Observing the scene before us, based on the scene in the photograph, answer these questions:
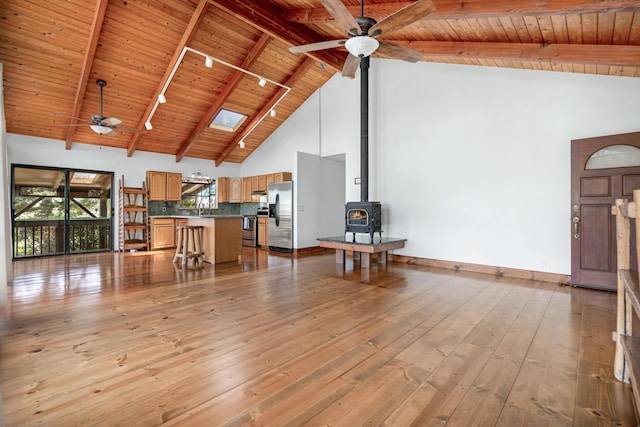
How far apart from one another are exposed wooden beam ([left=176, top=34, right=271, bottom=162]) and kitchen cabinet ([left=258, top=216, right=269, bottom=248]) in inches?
112

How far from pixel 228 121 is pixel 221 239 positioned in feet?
12.8

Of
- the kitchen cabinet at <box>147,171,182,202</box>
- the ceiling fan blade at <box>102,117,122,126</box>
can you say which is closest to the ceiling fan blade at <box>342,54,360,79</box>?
the ceiling fan blade at <box>102,117,122,126</box>

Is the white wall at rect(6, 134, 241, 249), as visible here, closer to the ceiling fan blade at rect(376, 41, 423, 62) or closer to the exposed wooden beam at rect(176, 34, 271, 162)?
the exposed wooden beam at rect(176, 34, 271, 162)

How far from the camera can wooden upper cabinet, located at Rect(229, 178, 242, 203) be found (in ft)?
32.3

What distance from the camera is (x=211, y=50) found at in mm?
5973

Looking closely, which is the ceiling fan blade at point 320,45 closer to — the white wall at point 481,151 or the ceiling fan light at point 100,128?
the white wall at point 481,151

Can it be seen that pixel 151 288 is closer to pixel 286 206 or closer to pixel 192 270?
pixel 192 270

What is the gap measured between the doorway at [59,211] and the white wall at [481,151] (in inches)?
254

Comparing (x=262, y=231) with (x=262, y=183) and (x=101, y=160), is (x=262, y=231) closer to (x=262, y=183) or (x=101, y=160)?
(x=262, y=183)

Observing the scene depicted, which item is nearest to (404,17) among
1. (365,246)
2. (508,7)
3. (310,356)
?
(508,7)

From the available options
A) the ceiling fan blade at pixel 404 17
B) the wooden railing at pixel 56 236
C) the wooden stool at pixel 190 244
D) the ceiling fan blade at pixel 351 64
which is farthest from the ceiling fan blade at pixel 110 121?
the ceiling fan blade at pixel 404 17

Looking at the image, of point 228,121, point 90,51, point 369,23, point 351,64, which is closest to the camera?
point 369,23

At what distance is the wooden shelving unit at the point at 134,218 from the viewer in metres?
7.83

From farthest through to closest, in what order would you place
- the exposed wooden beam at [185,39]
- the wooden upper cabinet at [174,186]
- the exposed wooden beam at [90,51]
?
the wooden upper cabinet at [174,186]
the exposed wooden beam at [185,39]
the exposed wooden beam at [90,51]
